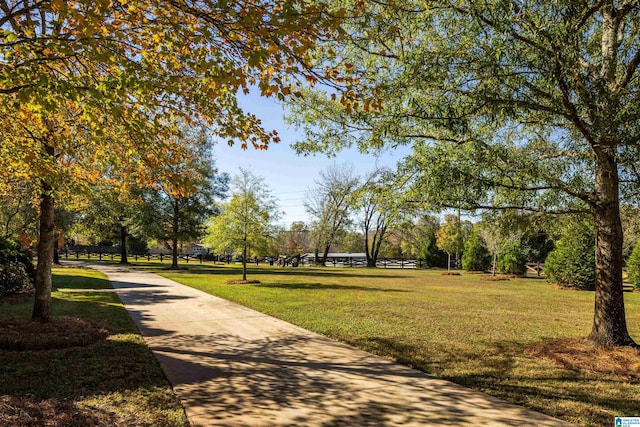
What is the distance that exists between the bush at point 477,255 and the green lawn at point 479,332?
1636 cm

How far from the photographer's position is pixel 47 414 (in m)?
3.53

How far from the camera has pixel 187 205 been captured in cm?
2747

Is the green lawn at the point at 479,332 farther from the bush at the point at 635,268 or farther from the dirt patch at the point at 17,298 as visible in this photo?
the dirt patch at the point at 17,298

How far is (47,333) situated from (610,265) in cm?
901

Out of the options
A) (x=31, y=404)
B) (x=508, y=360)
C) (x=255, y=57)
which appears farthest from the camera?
(x=508, y=360)

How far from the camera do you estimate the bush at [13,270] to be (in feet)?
35.9

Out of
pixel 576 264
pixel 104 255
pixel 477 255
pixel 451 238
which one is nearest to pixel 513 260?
pixel 477 255

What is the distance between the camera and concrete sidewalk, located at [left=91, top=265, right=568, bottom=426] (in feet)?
12.4

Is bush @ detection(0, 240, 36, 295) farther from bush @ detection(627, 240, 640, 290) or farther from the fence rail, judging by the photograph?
the fence rail

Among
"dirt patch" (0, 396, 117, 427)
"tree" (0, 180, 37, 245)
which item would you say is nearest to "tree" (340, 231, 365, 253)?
"tree" (0, 180, 37, 245)

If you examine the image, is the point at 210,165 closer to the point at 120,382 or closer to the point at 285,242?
the point at 120,382

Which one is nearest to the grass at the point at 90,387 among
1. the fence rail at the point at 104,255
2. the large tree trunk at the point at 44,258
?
the large tree trunk at the point at 44,258

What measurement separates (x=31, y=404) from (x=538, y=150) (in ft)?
26.1

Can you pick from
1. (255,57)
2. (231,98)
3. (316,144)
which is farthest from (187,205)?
(255,57)
